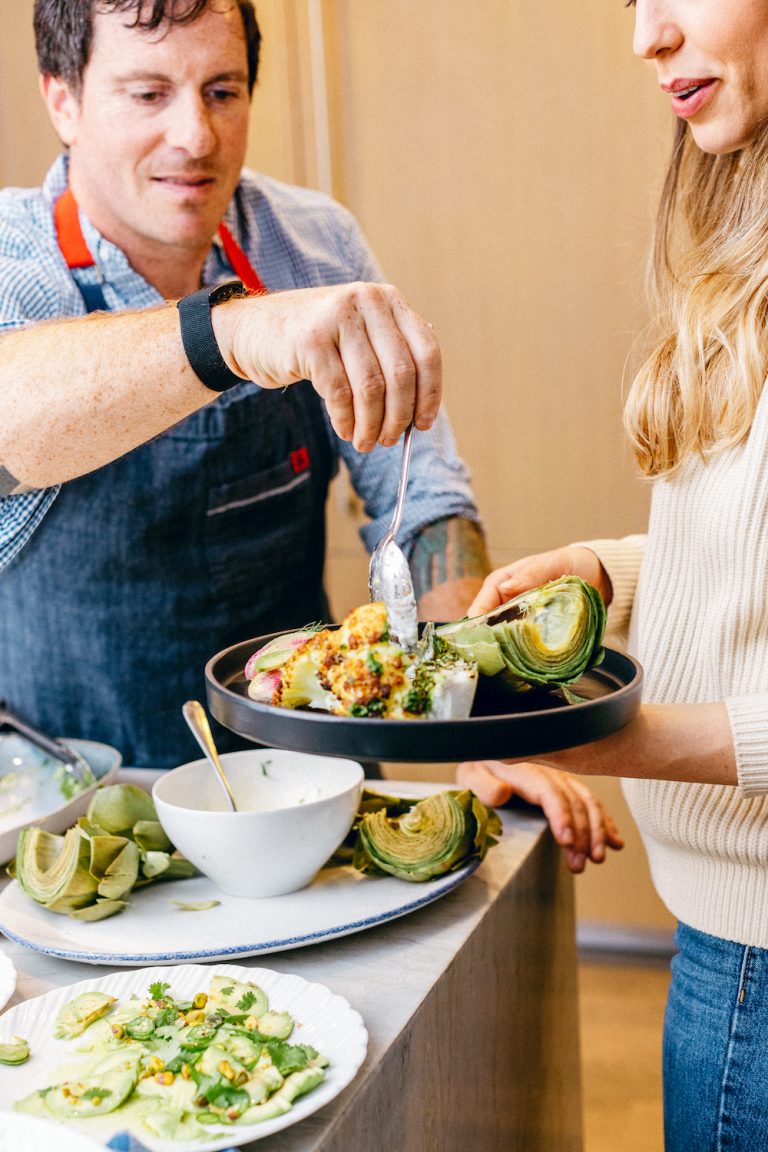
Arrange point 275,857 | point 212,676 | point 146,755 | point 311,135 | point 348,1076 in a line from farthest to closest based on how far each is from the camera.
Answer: point 311,135 → point 146,755 → point 275,857 → point 212,676 → point 348,1076

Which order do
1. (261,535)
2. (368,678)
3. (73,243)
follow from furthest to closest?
(261,535) < (73,243) < (368,678)

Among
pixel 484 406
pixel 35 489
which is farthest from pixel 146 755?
pixel 484 406

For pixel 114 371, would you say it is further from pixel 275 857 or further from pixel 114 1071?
pixel 114 1071

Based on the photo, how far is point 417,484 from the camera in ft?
5.66

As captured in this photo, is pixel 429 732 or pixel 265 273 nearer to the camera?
pixel 429 732

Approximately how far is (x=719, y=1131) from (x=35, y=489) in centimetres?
96

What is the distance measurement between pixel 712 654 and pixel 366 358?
411 millimetres

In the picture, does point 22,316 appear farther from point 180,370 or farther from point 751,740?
point 751,740

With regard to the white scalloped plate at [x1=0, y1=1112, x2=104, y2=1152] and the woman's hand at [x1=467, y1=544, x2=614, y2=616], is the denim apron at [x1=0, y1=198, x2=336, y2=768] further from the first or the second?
the white scalloped plate at [x1=0, y1=1112, x2=104, y2=1152]

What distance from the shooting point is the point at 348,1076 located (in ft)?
2.45

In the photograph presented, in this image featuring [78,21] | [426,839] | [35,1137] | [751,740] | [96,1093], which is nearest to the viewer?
[35,1137]

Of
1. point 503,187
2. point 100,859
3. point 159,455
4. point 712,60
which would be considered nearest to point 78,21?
point 159,455

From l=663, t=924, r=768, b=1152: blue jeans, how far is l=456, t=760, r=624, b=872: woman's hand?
17cm

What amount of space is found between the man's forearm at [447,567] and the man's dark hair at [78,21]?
0.71 meters
